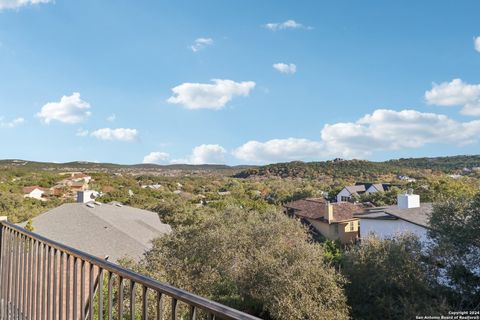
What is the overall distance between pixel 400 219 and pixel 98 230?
16910 millimetres

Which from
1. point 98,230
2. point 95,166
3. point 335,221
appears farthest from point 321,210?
point 95,166

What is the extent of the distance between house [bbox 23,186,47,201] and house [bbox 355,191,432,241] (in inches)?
1227

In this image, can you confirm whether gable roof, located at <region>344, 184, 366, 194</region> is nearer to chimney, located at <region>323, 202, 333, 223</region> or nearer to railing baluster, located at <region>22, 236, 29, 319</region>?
chimney, located at <region>323, 202, 333, 223</region>

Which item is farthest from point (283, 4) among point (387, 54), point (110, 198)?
point (110, 198)

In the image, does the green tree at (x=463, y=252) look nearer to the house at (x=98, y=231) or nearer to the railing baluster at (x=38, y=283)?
the house at (x=98, y=231)

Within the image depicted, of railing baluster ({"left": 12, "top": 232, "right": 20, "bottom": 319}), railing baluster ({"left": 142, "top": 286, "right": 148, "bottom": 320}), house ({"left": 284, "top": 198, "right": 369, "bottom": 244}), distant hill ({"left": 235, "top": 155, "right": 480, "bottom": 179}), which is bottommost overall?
house ({"left": 284, "top": 198, "right": 369, "bottom": 244})

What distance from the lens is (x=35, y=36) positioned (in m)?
13.5

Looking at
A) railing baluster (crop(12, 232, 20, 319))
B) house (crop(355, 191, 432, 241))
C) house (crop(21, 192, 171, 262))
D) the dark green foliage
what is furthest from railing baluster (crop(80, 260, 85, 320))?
house (crop(355, 191, 432, 241))

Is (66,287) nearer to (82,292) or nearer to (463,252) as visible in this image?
(82,292)

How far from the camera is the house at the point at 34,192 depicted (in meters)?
36.9

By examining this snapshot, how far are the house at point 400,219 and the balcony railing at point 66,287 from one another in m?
19.6

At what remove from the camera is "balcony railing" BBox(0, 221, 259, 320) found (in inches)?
54.1

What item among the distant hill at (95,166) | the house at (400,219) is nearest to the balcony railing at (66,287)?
the house at (400,219)

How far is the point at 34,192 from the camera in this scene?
38219mm
